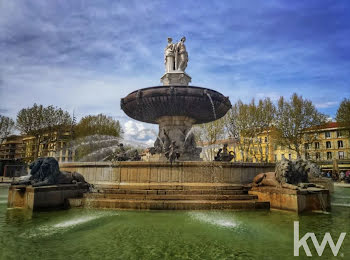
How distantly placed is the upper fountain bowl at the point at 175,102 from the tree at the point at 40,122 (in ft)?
77.4

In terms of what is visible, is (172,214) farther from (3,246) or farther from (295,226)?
(3,246)

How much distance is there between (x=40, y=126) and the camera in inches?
1341

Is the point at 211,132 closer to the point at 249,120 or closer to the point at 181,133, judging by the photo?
the point at 249,120

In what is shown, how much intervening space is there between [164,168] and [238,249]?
18.5ft

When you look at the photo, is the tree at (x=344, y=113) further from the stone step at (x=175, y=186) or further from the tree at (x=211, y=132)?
the stone step at (x=175, y=186)

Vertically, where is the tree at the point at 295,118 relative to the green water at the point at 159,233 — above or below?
above

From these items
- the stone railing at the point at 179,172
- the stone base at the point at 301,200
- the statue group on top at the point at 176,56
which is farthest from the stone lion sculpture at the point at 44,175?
the statue group on top at the point at 176,56

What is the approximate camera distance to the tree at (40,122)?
3353cm

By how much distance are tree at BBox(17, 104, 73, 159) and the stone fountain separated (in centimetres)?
2286

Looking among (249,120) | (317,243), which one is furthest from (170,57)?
(249,120)

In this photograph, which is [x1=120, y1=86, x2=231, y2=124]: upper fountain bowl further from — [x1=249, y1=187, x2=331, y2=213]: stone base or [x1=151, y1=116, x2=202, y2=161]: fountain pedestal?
[x1=249, y1=187, x2=331, y2=213]: stone base

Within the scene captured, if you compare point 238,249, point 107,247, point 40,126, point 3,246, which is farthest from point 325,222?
point 40,126

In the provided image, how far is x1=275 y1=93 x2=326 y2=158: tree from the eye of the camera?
32.6m

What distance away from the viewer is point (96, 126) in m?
36.8
